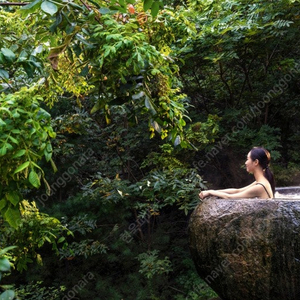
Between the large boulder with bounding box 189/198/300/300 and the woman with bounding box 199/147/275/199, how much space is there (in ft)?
0.95

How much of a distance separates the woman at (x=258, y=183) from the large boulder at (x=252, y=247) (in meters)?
0.29

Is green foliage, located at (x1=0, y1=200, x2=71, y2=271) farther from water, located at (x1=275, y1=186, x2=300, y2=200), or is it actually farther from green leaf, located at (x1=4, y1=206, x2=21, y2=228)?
water, located at (x1=275, y1=186, x2=300, y2=200)

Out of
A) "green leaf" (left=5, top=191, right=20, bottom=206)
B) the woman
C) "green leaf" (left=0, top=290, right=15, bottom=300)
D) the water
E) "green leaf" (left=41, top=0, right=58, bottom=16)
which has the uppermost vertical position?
"green leaf" (left=41, top=0, right=58, bottom=16)

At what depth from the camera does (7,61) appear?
45.2 inches

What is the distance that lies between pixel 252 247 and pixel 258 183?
690mm

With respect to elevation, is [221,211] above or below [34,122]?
below

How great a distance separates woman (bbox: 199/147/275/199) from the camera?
9.47ft

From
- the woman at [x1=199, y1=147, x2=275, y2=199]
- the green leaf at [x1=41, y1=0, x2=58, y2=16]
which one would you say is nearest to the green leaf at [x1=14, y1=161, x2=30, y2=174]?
the green leaf at [x1=41, y1=0, x2=58, y2=16]

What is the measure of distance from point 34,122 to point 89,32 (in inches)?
26.9

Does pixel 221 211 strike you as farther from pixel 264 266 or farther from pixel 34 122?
pixel 34 122

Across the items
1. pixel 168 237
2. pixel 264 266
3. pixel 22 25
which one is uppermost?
pixel 22 25

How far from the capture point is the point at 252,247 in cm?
241

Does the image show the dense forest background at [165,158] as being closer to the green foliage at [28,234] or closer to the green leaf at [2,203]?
the green foliage at [28,234]

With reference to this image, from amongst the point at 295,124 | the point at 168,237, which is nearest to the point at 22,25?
the point at 168,237
